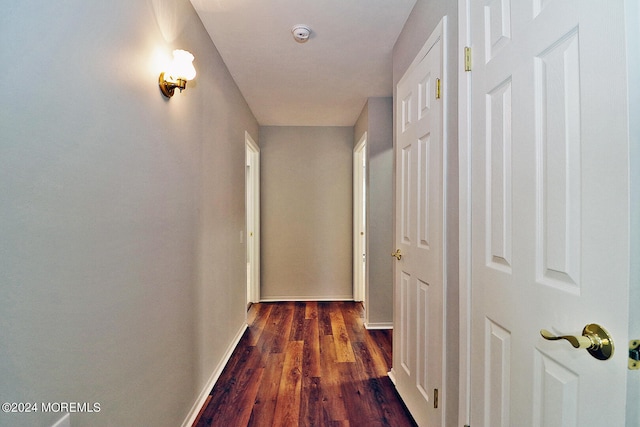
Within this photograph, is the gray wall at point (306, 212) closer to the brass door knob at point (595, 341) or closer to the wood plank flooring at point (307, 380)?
the wood plank flooring at point (307, 380)

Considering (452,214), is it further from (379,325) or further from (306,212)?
(306,212)

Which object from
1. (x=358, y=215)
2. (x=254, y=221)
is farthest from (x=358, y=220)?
(x=254, y=221)

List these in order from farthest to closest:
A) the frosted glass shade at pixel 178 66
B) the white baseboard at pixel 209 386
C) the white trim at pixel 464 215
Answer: the white baseboard at pixel 209 386
the frosted glass shade at pixel 178 66
the white trim at pixel 464 215

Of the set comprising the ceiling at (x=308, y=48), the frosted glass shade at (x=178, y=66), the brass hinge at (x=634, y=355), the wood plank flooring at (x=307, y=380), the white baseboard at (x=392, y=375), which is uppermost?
the ceiling at (x=308, y=48)

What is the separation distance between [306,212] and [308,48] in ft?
7.97

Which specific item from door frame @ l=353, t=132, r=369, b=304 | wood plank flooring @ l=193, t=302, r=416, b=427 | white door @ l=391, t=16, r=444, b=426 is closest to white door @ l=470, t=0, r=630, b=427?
white door @ l=391, t=16, r=444, b=426

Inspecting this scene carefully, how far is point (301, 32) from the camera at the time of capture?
81.6 inches

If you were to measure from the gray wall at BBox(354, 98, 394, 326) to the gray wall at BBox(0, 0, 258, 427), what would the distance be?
1.88 m

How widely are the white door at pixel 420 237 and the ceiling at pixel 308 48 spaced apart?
16.3 inches

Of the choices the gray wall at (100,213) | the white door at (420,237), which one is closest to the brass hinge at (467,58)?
the white door at (420,237)

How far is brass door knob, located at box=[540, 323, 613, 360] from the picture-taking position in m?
0.68

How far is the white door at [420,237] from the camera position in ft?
5.04

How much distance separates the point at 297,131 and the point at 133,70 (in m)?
3.30

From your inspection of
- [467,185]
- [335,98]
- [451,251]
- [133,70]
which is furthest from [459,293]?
[335,98]
